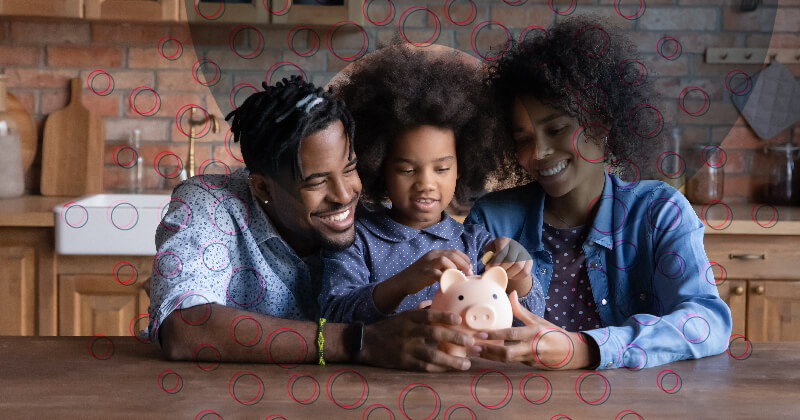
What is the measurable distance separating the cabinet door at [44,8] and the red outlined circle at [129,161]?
40cm

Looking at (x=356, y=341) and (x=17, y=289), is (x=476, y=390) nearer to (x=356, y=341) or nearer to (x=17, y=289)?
(x=356, y=341)

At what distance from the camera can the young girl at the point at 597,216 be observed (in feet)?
2.87

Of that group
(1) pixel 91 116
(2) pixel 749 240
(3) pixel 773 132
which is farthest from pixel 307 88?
(3) pixel 773 132

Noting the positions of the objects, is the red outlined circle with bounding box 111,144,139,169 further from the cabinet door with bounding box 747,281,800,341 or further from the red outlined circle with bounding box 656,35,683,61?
the red outlined circle with bounding box 656,35,683,61

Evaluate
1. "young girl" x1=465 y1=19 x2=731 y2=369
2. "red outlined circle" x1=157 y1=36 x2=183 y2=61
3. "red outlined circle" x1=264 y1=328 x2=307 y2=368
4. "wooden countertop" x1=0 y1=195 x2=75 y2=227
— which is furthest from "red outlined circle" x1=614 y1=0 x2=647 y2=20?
"red outlined circle" x1=157 y1=36 x2=183 y2=61

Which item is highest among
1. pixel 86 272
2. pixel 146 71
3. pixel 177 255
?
pixel 146 71

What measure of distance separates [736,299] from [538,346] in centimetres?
139

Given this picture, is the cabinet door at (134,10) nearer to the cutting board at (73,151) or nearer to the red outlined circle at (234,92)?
the cutting board at (73,151)

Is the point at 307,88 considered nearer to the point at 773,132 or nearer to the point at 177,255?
the point at 177,255

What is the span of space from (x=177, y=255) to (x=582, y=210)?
1.93ft

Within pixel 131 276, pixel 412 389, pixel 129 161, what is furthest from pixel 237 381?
pixel 129 161

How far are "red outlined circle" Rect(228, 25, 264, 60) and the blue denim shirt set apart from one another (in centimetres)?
53

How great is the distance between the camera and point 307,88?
951mm

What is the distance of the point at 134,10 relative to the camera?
2.20 meters
